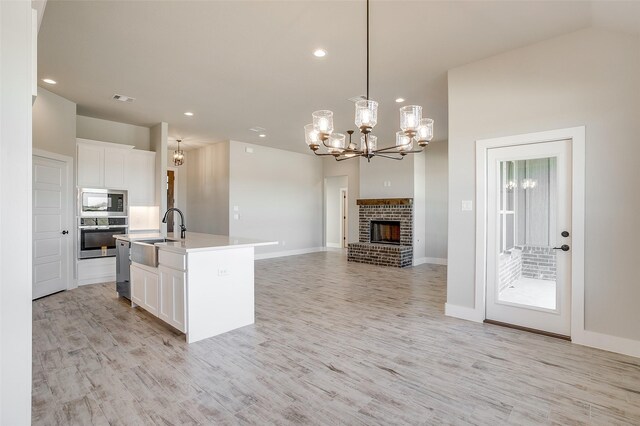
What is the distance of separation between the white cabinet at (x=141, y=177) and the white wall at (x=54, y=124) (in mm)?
942

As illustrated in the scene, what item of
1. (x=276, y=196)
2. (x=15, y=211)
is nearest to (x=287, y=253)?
(x=276, y=196)

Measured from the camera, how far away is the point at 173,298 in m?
3.21

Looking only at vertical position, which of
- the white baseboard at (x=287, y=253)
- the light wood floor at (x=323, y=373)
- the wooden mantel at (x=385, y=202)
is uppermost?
the wooden mantel at (x=385, y=202)

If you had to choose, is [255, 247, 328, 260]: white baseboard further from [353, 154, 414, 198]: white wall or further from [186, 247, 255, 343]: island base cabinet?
[186, 247, 255, 343]: island base cabinet

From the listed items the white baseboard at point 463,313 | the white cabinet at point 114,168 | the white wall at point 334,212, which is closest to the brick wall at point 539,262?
the white baseboard at point 463,313

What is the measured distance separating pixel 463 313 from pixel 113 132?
674cm

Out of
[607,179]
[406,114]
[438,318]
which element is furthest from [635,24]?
[438,318]

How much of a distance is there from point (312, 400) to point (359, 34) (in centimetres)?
317

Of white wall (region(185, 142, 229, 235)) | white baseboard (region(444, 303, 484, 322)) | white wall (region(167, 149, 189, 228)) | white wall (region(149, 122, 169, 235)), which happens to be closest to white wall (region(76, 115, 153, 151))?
white wall (region(149, 122, 169, 235))

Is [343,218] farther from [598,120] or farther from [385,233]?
[598,120]

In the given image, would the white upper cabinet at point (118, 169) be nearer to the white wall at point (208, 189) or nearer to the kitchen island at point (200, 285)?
the white wall at point (208, 189)

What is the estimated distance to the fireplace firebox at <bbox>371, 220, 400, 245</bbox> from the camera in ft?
26.7

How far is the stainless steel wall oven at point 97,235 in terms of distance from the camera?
538 centimetres

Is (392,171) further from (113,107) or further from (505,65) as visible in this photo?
(113,107)
